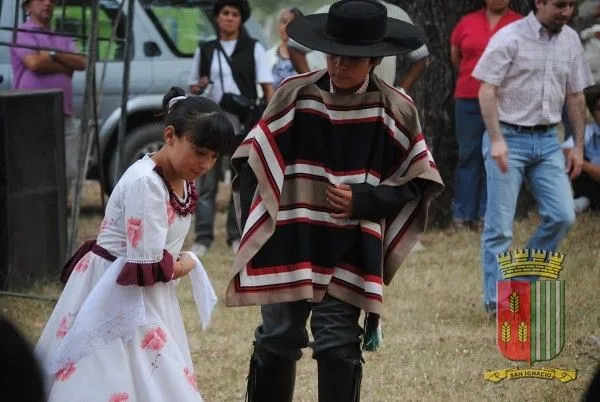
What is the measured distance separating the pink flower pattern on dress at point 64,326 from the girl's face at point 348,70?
1242 millimetres

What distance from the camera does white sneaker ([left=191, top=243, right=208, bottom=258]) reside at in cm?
1049

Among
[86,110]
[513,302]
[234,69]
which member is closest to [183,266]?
[513,302]

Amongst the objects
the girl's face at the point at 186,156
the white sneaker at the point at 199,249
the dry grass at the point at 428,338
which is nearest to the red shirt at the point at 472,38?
the dry grass at the point at 428,338

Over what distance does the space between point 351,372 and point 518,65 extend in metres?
2.80

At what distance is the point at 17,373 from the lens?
8.56 ft

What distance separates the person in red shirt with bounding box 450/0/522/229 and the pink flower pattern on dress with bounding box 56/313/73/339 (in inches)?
224

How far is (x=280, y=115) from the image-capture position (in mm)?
5184

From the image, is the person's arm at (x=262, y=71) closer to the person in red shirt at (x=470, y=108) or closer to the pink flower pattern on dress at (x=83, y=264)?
the person in red shirt at (x=470, y=108)

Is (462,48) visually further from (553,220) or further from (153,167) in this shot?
(153,167)

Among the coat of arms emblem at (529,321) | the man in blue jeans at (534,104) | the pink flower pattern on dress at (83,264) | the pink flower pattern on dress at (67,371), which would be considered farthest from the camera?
the man in blue jeans at (534,104)

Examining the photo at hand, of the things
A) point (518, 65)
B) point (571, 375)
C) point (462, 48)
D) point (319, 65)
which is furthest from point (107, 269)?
point (462, 48)

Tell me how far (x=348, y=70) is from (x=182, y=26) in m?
7.93

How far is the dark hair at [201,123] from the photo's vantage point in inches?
194

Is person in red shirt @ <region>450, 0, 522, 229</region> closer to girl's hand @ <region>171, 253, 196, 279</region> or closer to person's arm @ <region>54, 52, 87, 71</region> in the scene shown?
person's arm @ <region>54, 52, 87, 71</region>
